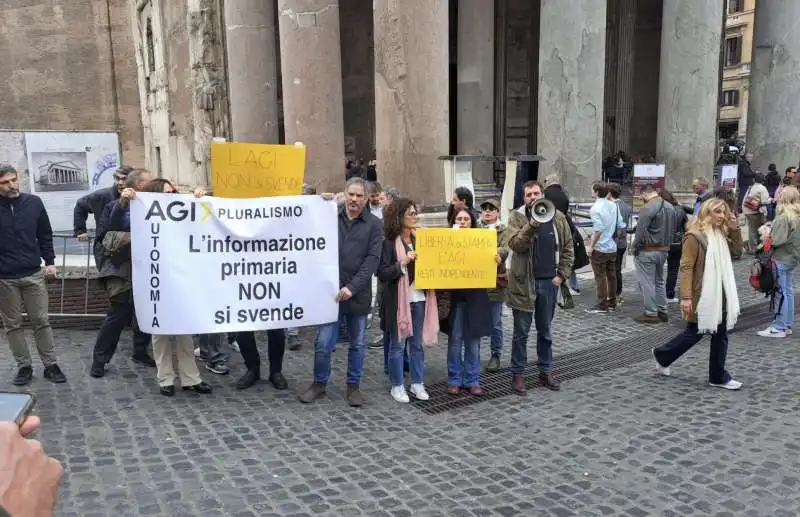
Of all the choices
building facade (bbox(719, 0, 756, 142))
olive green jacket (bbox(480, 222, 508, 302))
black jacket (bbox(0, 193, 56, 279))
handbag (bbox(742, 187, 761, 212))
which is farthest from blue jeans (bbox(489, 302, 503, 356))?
building facade (bbox(719, 0, 756, 142))

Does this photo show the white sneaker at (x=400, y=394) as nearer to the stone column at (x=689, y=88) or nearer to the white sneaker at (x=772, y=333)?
the white sneaker at (x=772, y=333)

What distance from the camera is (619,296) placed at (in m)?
9.79

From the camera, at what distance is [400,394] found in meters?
5.96

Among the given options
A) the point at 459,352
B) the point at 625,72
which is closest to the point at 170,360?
the point at 459,352

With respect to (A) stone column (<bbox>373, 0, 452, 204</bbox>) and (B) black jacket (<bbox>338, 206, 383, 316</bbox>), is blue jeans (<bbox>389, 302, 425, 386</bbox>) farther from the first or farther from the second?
(A) stone column (<bbox>373, 0, 452, 204</bbox>)

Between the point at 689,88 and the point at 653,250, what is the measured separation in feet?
24.6

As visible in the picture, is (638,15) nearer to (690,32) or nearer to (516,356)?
(690,32)

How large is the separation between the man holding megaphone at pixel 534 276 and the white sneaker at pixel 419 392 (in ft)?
2.85

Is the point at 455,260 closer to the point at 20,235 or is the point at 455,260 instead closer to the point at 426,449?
the point at 426,449

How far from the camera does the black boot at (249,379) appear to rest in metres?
6.17

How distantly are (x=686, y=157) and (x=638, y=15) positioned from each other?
11.7 meters

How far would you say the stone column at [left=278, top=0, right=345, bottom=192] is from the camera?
1209cm

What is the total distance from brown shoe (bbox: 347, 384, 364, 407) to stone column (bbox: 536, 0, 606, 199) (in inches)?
346

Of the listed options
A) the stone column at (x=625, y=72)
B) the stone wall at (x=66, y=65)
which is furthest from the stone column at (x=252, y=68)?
the stone wall at (x=66, y=65)
